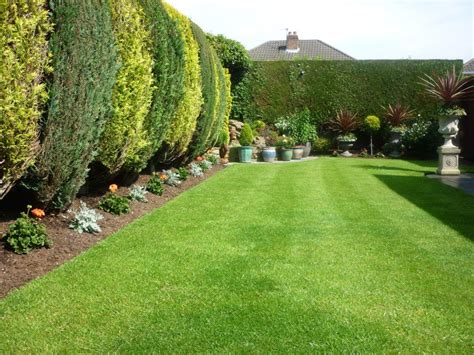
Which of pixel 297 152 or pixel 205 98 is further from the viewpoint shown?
pixel 297 152

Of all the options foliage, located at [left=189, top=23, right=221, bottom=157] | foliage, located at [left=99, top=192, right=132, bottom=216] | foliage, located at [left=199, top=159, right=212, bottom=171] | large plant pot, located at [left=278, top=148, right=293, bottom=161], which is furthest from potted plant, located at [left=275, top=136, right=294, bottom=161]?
foliage, located at [left=99, top=192, right=132, bottom=216]

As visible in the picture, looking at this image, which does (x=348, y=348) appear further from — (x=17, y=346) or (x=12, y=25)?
(x=12, y=25)

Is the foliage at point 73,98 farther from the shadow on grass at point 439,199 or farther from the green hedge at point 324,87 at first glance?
the green hedge at point 324,87

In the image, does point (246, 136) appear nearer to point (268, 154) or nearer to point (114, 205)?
point (268, 154)

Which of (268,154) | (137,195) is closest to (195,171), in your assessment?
(137,195)

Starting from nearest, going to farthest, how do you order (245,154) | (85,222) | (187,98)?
1. (85,222)
2. (187,98)
3. (245,154)

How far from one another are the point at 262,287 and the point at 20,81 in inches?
114

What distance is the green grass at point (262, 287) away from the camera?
127 inches

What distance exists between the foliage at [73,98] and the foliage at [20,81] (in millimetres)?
152

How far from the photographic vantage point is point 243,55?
18766 mm

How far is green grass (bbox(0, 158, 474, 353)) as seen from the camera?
10.6 ft

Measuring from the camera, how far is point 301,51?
37.8 m

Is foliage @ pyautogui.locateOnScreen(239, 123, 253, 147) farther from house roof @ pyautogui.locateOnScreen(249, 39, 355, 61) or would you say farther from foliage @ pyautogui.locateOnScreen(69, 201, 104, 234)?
house roof @ pyautogui.locateOnScreen(249, 39, 355, 61)

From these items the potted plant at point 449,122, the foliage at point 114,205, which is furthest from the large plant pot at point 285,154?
the foliage at point 114,205
